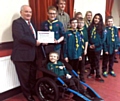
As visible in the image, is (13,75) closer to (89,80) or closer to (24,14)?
(24,14)

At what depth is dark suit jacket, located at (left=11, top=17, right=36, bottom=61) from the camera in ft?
8.15

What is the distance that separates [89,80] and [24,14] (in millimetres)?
1902

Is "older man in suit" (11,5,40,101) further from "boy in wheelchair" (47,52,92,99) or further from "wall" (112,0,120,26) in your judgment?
"wall" (112,0,120,26)

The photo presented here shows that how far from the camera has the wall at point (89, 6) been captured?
421 centimetres

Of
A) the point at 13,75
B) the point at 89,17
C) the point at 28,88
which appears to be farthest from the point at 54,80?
the point at 89,17

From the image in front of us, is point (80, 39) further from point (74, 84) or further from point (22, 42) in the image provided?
point (22, 42)

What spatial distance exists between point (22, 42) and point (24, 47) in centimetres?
9

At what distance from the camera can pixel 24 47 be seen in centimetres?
259

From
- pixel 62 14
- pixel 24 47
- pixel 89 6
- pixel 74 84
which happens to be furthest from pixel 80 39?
pixel 89 6

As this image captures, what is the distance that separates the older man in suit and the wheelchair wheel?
0.69 ft

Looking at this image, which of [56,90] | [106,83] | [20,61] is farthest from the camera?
[106,83]

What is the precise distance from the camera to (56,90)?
2.43 meters

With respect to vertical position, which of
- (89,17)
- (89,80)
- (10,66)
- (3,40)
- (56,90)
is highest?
(89,17)

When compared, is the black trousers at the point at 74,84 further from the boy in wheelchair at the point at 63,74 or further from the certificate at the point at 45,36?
the certificate at the point at 45,36
